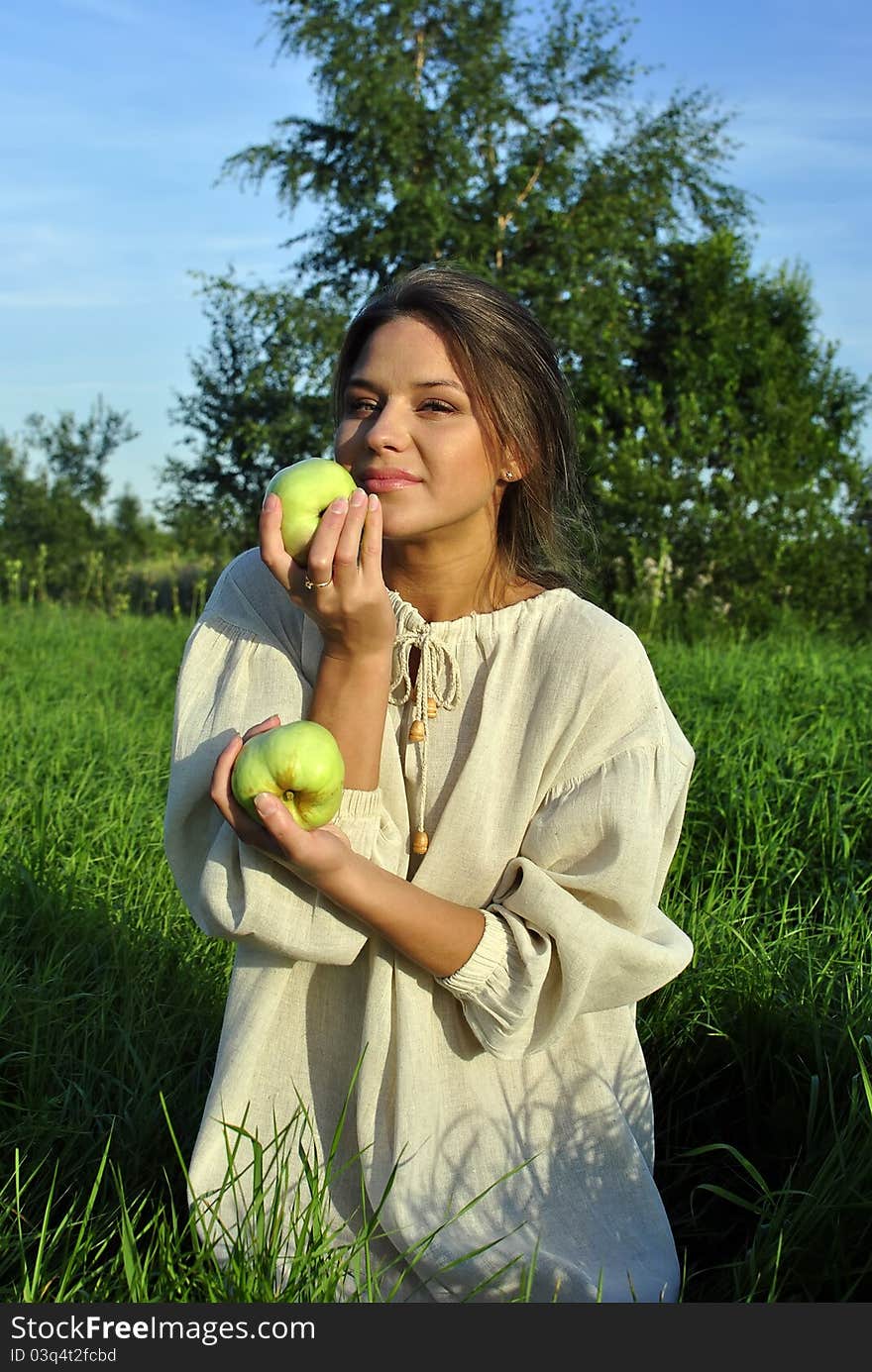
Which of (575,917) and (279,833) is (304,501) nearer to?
(279,833)

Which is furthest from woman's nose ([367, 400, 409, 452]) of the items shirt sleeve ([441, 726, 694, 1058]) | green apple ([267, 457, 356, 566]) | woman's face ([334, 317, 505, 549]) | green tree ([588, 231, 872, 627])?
green tree ([588, 231, 872, 627])

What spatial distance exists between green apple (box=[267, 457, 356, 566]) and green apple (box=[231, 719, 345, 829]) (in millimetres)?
288

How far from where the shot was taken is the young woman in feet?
6.10

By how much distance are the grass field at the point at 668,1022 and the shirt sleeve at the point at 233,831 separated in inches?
16.5

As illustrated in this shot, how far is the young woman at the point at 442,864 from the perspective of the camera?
6.10ft

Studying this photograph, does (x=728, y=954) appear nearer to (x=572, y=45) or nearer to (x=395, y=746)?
(x=395, y=746)

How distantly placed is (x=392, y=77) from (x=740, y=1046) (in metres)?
12.0

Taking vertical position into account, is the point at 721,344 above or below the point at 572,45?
below

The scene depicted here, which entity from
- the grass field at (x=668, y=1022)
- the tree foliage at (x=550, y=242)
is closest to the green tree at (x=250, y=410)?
the tree foliage at (x=550, y=242)

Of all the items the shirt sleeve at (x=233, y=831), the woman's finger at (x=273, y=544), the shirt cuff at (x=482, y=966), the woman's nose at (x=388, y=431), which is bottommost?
the shirt cuff at (x=482, y=966)

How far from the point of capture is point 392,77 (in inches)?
492

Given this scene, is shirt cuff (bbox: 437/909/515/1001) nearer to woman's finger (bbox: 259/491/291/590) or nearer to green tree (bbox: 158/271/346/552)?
woman's finger (bbox: 259/491/291/590)

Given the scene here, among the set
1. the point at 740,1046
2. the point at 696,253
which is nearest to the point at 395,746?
the point at 740,1046

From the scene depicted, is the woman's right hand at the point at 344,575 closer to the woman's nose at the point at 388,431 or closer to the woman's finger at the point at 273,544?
the woman's finger at the point at 273,544
